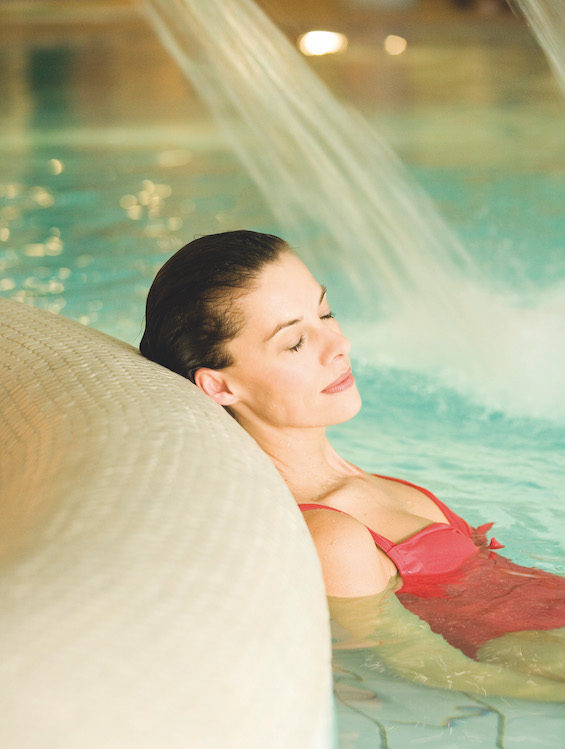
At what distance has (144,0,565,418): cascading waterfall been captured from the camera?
11.6ft

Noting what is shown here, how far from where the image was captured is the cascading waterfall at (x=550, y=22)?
13.1 ft

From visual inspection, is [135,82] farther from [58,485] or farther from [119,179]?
[58,485]

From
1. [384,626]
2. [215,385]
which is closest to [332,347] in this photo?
[215,385]

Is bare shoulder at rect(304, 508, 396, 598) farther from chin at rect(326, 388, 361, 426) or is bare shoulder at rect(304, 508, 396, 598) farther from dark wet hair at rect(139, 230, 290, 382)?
dark wet hair at rect(139, 230, 290, 382)

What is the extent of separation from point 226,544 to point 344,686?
1.77 feet

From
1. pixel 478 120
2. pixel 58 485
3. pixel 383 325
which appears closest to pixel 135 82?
pixel 478 120

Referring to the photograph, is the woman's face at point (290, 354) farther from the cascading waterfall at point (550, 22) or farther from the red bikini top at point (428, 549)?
the cascading waterfall at point (550, 22)

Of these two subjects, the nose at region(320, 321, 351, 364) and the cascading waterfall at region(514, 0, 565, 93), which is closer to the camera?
the nose at region(320, 321, 351, 364)

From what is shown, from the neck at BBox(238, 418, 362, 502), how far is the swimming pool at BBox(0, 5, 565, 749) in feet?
1.14

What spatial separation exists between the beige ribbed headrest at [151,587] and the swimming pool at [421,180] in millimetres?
368

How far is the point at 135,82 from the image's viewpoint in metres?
9.96

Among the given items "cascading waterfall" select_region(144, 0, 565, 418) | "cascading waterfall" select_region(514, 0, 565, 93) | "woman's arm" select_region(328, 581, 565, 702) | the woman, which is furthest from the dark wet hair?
"cascading waterfall" select_region(514, 0, 565, 93)

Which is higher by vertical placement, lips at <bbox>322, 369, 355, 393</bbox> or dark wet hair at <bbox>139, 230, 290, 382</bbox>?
dark wet hair at <bbox>139, 230, 290, 382</bbox>

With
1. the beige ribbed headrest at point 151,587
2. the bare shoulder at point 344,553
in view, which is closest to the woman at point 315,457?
the bare shoulder at point 344,553
